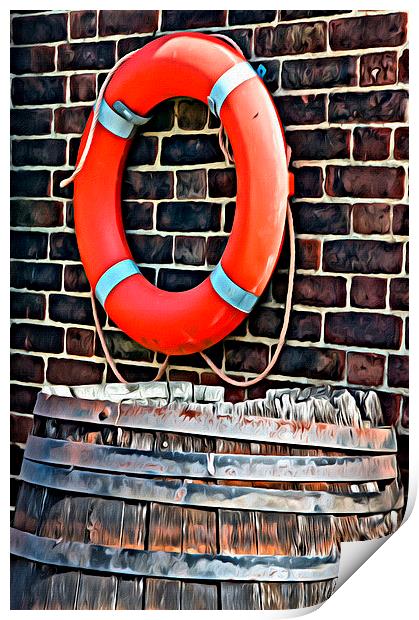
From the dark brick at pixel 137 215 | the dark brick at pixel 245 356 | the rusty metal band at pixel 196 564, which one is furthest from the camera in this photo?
the dark brick at pixel 137 215

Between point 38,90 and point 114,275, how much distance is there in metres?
0.53

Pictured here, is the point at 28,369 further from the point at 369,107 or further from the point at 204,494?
the point at 369,107

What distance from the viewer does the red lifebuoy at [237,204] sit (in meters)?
1.89

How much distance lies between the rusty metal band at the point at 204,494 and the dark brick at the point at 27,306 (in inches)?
22.7

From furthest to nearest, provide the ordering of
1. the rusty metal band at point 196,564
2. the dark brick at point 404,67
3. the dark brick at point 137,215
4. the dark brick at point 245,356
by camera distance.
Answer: the dark brick at point 137,215
the dark brick at point 245,356
the dark brick at point 404,67
the rusty metal band at point 196,564

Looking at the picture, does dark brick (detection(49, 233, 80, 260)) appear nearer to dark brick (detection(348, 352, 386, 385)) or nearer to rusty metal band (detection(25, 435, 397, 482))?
rusty metal band (detection(25, 435, 397, 482))

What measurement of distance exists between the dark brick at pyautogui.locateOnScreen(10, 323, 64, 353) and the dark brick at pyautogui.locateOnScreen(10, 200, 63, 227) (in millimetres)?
260

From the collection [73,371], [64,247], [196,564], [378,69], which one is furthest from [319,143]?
[196,564]

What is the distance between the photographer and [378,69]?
6.14ft

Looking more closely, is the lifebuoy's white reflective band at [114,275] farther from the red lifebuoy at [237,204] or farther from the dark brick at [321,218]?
the dark brick at [321,218]

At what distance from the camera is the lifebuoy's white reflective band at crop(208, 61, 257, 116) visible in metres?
1.90

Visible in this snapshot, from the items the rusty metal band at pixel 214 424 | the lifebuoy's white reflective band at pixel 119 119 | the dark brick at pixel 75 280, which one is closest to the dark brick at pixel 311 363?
the rusty metal band at pixel 214 424
